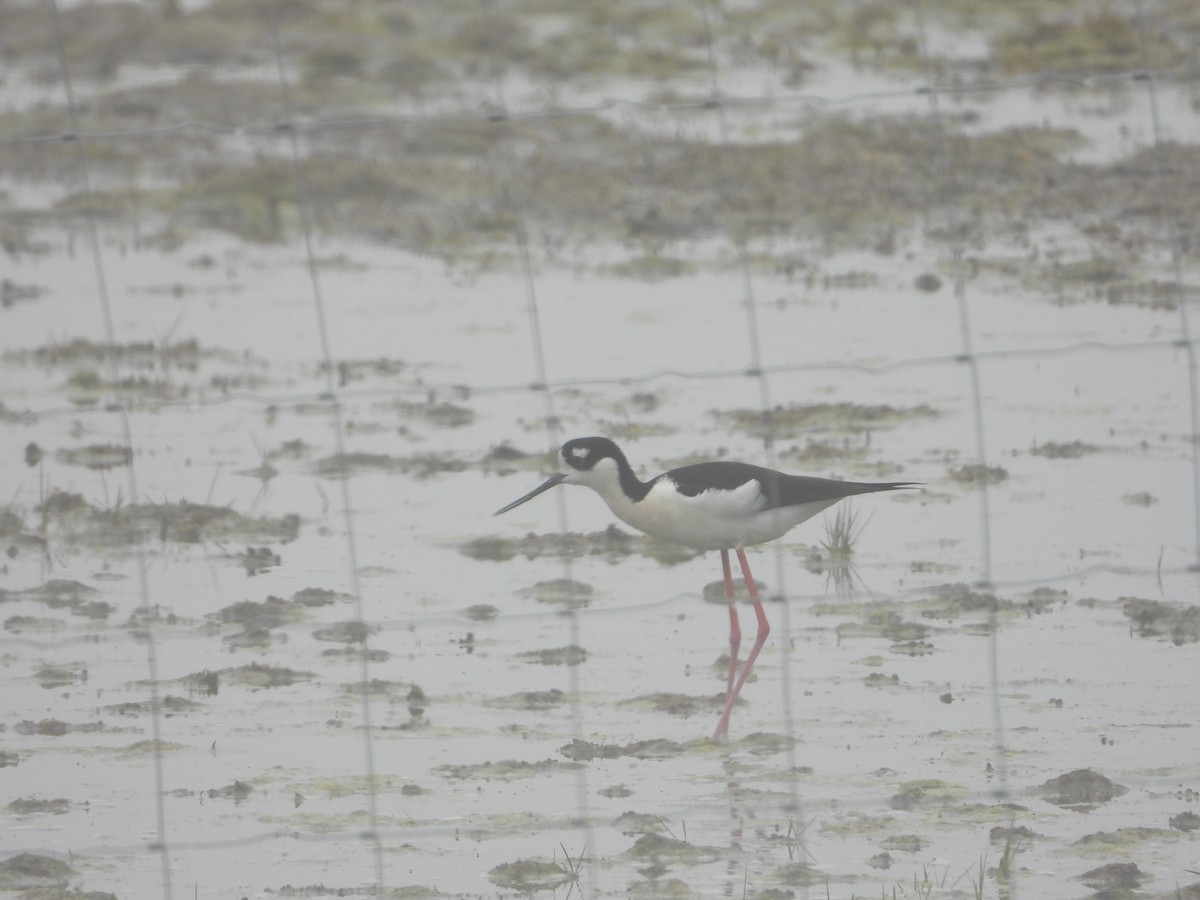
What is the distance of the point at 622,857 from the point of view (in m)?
5.96

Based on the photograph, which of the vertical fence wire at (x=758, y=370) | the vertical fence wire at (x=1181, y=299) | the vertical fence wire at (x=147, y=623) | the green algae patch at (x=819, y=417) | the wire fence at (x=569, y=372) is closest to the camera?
the vertical fence wire at (x=147, y=623)

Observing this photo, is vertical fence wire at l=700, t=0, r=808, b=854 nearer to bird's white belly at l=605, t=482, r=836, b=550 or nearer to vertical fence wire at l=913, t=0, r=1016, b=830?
bird's white belly at l=605, t=482, r=836, b=550

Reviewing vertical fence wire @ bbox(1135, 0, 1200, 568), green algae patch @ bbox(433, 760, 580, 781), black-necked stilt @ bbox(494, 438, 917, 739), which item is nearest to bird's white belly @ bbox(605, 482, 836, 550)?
black-necked stilt @ bbox(494, 438, 917, 739)

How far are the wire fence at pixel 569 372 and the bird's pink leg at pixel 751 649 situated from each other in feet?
0.53

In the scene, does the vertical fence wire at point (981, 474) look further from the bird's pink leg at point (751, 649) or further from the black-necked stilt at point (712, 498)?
the bird's pink leg at point (751, 649)

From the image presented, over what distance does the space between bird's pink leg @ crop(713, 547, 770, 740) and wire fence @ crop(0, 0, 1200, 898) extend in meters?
0.16

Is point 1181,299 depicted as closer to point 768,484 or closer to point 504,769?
point 768,484

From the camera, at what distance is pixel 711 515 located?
24.1 ft

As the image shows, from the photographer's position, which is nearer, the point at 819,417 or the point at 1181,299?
the point at 1181,299

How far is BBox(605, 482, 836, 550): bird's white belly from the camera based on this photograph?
730cm

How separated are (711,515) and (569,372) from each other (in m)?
5.14

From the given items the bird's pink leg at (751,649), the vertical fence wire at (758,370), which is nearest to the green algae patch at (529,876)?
the vertical fence wire at (758,370)

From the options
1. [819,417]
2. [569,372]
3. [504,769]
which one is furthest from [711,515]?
[569,372]

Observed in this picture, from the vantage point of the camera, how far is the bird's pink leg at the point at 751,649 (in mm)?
7086
